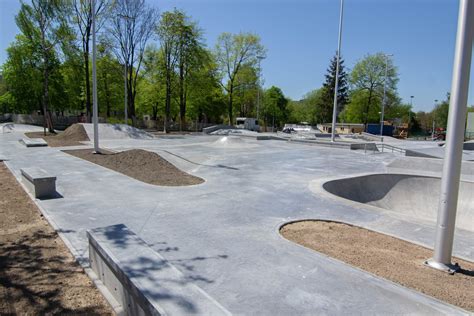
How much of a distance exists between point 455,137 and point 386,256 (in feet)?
7.07

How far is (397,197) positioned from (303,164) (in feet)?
16.1

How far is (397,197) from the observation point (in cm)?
1166

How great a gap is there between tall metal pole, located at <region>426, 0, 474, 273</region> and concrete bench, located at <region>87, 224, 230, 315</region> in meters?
3.91

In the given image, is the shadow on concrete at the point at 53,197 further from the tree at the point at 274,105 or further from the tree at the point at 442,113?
the tree at the point at 442,113

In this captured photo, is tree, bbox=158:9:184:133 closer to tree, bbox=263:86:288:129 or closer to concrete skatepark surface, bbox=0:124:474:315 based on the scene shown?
concrete skatepark surface, bbox=0:124:474:315

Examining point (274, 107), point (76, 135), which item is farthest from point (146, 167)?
point (274, 107)

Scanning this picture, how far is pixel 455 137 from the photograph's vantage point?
→ 4.65 meters

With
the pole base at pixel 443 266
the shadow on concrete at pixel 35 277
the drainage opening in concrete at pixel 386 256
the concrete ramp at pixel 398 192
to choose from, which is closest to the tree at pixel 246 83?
the concrete ramp at pixel 398 192

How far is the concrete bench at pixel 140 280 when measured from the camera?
2838mm

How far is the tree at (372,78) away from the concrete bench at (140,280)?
63582 mm

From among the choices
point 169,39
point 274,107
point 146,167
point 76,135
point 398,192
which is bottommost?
point 398,192

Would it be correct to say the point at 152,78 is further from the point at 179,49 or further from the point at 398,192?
the point at 398,192

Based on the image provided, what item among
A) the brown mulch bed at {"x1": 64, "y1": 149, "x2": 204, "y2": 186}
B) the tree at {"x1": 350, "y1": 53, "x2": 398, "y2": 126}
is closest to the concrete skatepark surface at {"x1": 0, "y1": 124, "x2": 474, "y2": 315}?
the brown mulch bed at {"x1": 64, "y1": 149, "x2": 204, "y2": 186}

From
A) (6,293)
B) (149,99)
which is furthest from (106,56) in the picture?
(6,293)
